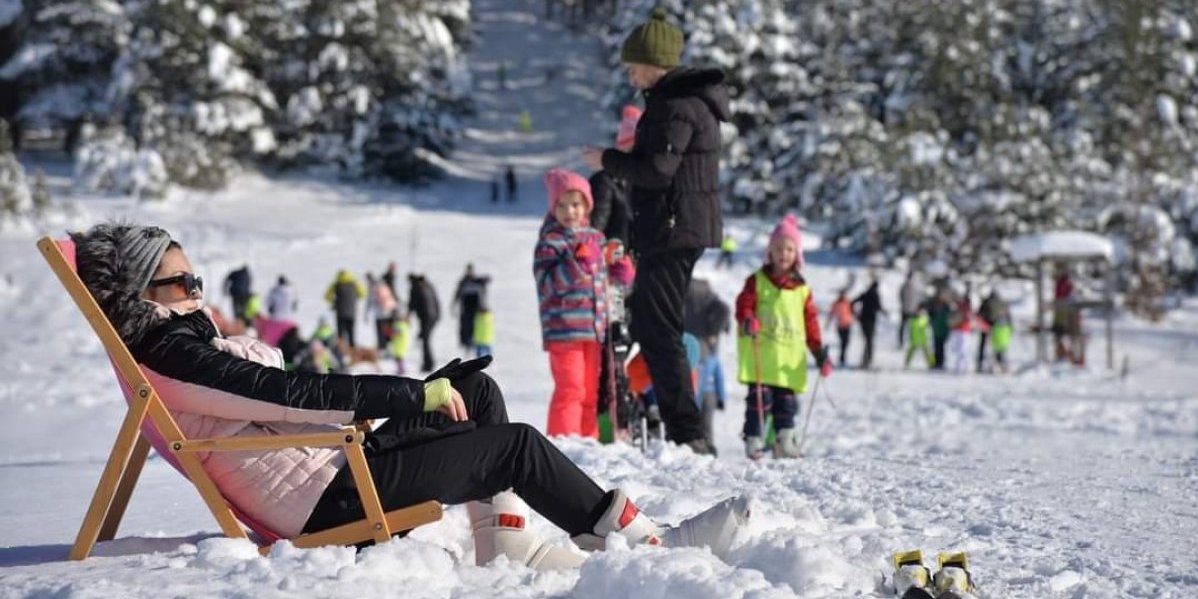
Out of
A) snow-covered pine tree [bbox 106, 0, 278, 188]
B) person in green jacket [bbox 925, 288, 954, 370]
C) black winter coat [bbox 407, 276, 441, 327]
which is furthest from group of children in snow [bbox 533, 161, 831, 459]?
snow-covered pine tree [bbox 106, 0, 278, 188]

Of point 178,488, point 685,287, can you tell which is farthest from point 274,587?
point 685,287

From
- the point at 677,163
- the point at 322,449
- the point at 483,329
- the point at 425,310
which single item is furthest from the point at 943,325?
the point at 322,449

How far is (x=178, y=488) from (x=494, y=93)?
64867mm

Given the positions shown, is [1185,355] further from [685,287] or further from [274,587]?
[274,587]

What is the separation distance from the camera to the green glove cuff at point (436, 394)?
387cm

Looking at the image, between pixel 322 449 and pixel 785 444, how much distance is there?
4276 mm

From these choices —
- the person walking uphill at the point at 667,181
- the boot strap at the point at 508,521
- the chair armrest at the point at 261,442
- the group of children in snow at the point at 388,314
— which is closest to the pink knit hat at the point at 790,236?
the person walking uphill at the point at 667,181

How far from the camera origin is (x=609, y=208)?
8.60 meters

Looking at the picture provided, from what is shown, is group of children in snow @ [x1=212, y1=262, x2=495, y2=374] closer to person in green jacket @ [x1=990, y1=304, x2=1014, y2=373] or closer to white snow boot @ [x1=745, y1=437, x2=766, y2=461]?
person in green jacket @ [x1=990, y1=304, x2=1014, y2=373]

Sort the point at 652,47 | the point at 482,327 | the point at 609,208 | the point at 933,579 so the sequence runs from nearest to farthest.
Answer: the point at 933,579
the point at 652,47
the point at 609,208
the point at 482,327

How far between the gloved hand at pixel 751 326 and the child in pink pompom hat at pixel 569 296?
3.45 feet

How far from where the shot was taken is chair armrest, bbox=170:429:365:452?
3.80 meters

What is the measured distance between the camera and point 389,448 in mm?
4062

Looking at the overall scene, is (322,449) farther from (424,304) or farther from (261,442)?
(424,304)
